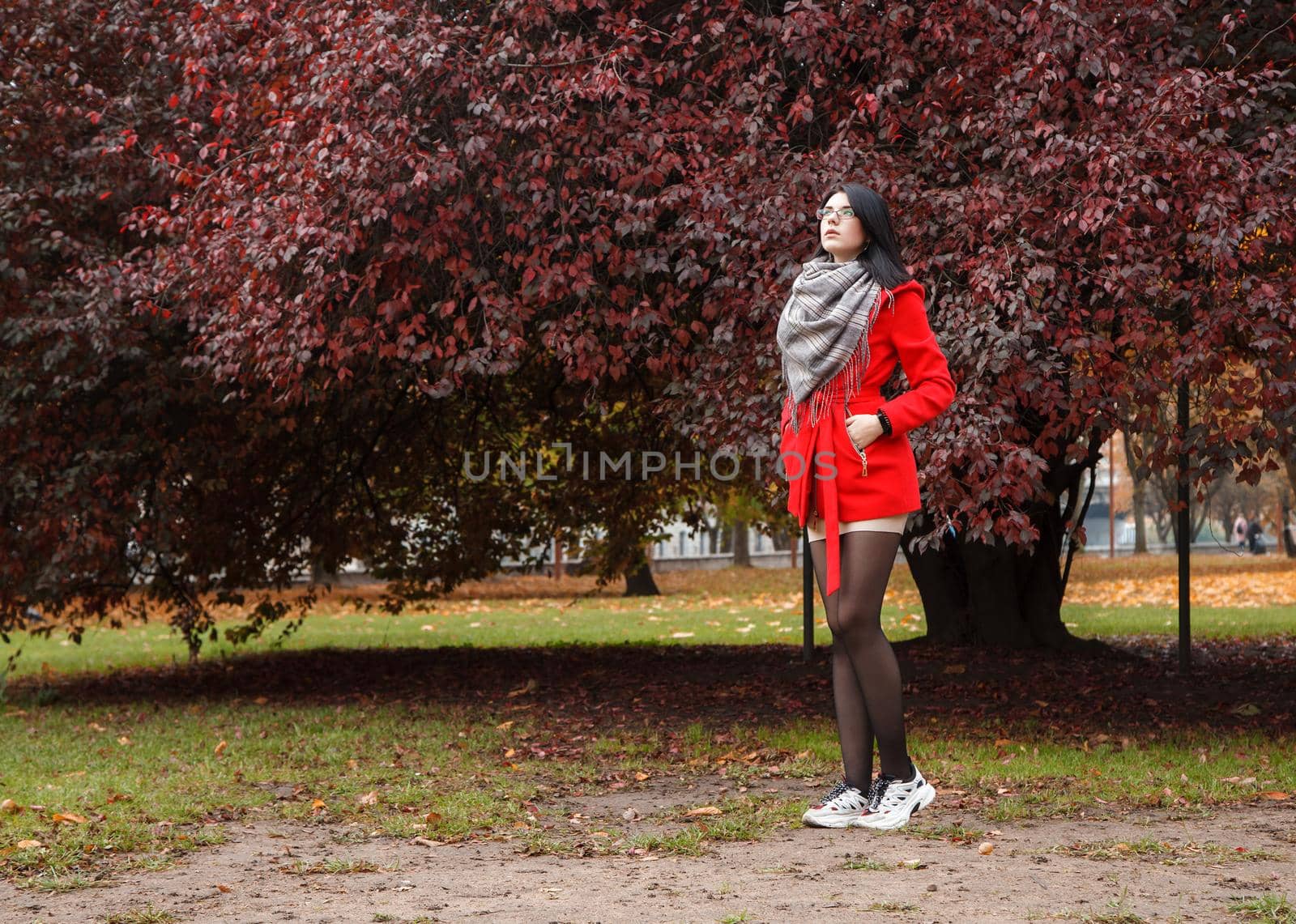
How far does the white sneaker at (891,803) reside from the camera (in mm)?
4555

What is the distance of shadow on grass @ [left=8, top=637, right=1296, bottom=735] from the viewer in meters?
8.65

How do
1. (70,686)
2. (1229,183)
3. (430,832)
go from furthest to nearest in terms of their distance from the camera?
1. (70,686)
2. (1229,183)
3. (430,832)

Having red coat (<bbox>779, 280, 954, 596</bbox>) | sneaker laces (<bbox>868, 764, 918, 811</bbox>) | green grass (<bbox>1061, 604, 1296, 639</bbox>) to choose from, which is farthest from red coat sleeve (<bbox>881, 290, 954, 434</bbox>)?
green grass (<bbox>1061, 604, 1296, 639</bbox>)

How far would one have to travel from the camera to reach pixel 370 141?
7012 mm

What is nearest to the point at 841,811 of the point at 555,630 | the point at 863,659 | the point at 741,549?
the point at 863,659

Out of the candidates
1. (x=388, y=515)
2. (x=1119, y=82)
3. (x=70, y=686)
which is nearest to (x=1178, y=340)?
(x=1119, y=82)

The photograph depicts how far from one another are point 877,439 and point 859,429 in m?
0.10

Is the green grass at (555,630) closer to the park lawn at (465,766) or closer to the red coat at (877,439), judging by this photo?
the park lawn at (465,766)

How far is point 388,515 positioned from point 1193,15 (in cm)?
818

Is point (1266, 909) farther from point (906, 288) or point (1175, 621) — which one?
point (1175, 621)

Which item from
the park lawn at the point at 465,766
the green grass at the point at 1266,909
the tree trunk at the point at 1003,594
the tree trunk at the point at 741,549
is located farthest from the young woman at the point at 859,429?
the tree trunk at the point at 741,549

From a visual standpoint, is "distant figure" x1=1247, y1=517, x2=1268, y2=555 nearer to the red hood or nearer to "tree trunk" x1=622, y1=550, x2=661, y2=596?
"tree trunk" x1=622, y1=550, x2=661, y2=596

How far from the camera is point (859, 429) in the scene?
4.25 meters

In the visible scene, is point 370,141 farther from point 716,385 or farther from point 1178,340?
point 1178,340
